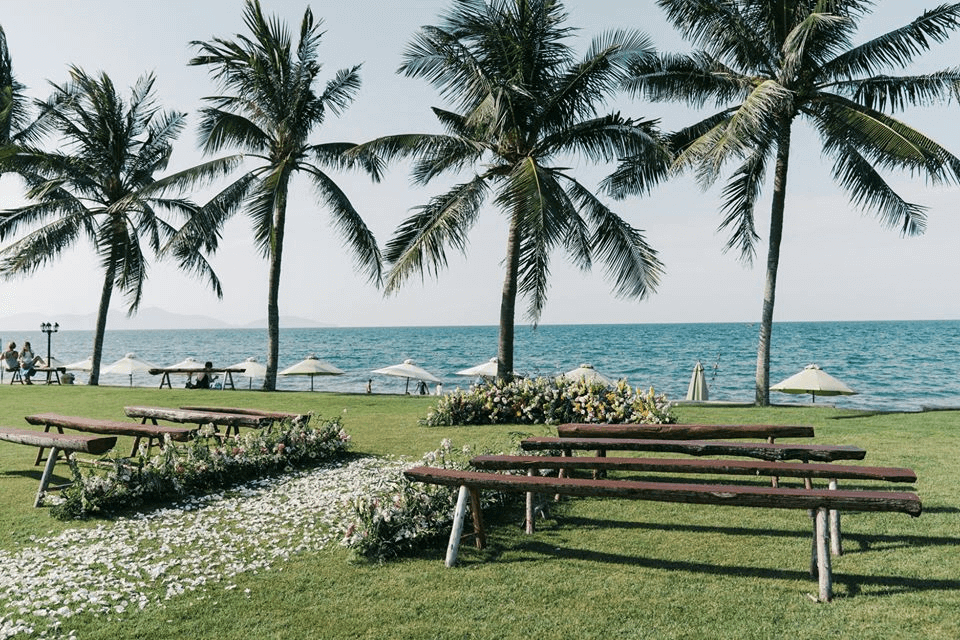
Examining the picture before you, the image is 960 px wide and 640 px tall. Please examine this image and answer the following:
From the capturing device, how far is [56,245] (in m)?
20.4

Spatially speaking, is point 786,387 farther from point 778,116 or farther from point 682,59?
point 682,59

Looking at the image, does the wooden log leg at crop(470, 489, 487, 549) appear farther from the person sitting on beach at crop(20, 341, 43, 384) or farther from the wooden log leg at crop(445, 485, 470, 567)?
the person sitting on beach at crop(20, 341, 43, 384)

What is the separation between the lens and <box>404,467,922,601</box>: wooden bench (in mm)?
4082

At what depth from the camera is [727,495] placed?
421 centimetres

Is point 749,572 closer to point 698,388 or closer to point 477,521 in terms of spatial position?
point 477,521

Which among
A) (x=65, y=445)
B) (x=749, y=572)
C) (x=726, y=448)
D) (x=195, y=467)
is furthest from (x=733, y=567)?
(x=65, y=445)

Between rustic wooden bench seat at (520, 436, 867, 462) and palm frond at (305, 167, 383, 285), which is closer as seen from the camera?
rustic wooden bench seat at (520, 436, 867, 462)

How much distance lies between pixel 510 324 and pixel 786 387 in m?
9.66

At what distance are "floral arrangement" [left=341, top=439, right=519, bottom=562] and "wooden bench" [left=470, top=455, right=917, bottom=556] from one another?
0.48m

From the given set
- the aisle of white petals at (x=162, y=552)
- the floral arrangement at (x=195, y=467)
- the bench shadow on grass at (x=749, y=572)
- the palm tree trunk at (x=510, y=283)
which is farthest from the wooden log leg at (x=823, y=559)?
the palm tree trunk at (x=510, y=283)

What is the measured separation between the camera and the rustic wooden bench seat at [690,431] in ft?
21.7

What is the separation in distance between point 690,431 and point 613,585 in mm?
2599

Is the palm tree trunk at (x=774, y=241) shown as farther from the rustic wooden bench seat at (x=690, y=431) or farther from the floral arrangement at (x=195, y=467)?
the floral arrangement at (x=195, y=467)

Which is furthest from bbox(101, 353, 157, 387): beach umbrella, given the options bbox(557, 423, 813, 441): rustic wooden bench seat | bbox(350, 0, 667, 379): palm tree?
bbox(557, 423, 813, 441): rustic wooden bench seat
